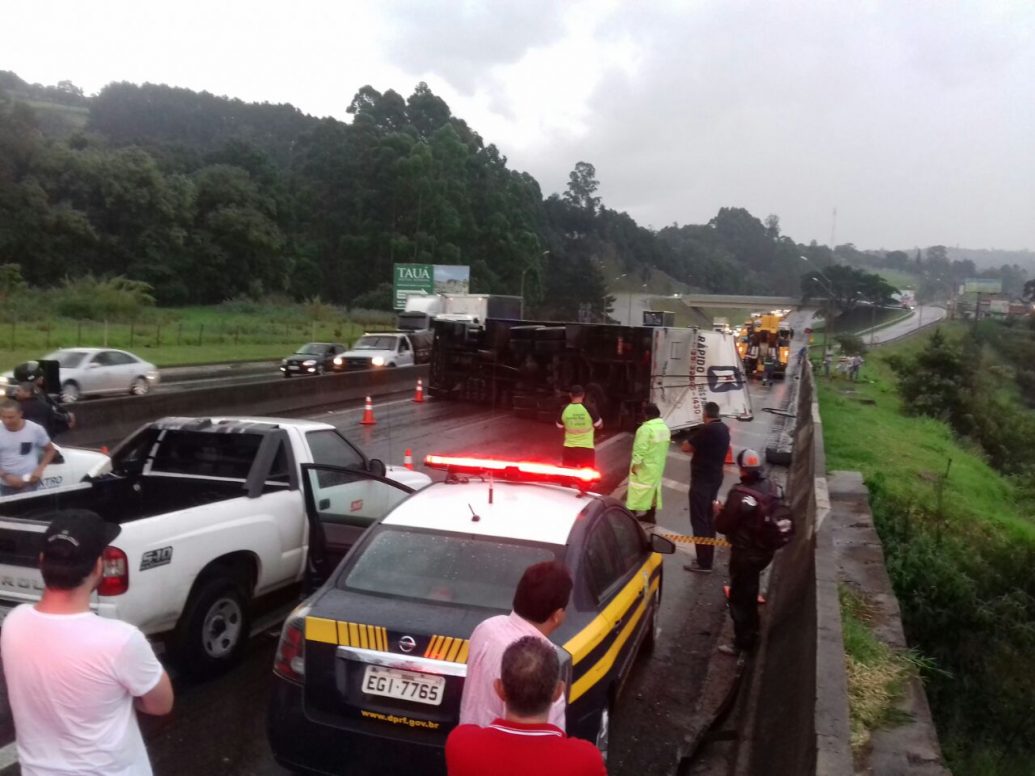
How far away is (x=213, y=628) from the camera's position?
6.16 meters

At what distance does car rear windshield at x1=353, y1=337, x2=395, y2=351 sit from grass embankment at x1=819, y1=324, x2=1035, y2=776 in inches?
666

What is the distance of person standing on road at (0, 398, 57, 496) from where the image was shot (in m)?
8.02

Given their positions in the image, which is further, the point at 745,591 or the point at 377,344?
the point at 377,344

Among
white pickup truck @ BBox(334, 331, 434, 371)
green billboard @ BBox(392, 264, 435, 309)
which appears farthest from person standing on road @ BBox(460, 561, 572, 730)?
green billboard @ BBox(392, 264, 435, 309)

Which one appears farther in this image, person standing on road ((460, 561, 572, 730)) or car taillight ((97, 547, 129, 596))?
car taillight ((97, 547, 129, 596))

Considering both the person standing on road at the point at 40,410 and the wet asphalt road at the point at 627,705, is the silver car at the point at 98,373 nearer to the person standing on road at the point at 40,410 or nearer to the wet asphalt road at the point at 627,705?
the person standing on road at the point at 40,410

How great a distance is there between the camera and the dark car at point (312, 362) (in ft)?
102

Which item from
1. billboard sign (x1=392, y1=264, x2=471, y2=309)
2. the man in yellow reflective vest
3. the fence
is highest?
billboard sign (x1=392, y1=264, x2=471, y2=309)

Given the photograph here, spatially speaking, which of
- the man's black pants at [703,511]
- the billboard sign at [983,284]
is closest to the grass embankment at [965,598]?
the man's black pants at [703,511]

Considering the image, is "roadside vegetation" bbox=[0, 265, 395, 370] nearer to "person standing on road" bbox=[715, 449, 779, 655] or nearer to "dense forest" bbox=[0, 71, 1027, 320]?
"dense forest" bbox=[0, 71, 1027, 320]

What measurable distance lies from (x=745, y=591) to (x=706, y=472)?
2.64m

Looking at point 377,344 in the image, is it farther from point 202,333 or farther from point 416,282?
point 416,282

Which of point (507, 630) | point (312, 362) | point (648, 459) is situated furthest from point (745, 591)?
point (312, 362)

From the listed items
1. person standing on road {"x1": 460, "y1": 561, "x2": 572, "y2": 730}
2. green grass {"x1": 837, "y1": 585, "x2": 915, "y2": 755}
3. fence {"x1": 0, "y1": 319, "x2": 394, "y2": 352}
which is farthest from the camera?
fence {"x1": 0, "y1": 319, "x2": 394, "y2": 352}
